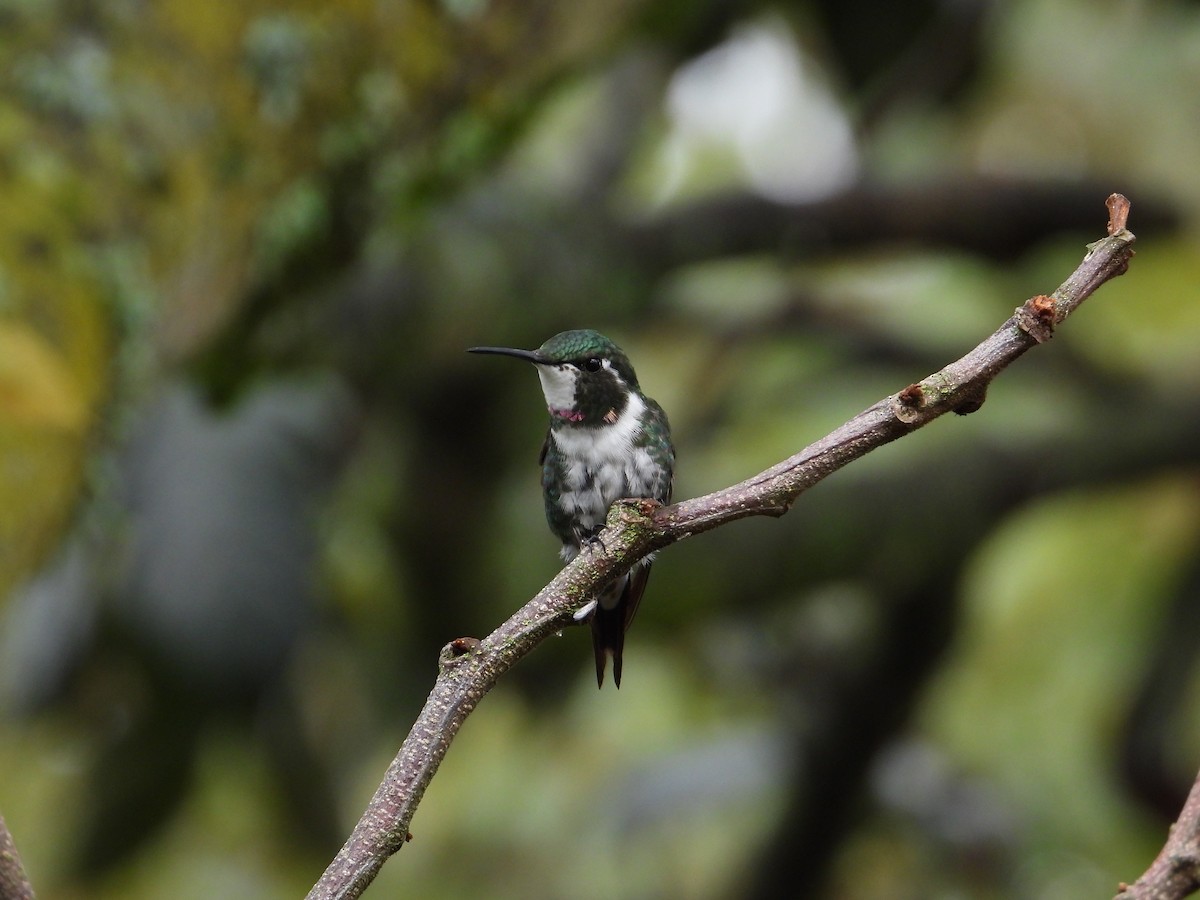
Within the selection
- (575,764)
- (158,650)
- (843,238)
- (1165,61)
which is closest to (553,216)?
(843,238)

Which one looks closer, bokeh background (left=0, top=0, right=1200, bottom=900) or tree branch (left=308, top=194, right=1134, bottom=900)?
tree branch (left=308, top=194, right=1134, bottom=900)

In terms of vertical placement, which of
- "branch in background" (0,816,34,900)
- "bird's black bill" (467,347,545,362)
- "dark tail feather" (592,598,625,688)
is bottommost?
"branch in background" (0,816,34,900)

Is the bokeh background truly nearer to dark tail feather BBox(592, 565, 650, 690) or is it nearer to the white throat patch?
the white throat patch

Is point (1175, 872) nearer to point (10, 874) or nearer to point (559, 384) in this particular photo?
point (10, 874)

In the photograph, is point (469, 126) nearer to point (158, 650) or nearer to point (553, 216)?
point (553, 216)

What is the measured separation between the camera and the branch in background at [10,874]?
0.81 metres

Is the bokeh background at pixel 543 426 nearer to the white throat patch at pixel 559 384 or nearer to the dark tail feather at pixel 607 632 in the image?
the white throat patch at pixel 559 384

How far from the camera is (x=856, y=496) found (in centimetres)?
384

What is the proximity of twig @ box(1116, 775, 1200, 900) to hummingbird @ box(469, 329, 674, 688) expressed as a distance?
0.71 metres

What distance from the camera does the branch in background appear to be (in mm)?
806

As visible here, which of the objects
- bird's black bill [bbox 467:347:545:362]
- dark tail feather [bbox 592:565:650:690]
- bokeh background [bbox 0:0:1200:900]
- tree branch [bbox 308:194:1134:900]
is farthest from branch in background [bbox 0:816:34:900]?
bokeh background [bbox 0:0:1200:900]

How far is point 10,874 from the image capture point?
81cm

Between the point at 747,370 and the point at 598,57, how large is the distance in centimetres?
144

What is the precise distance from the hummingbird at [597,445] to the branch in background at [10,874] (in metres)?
0.76
